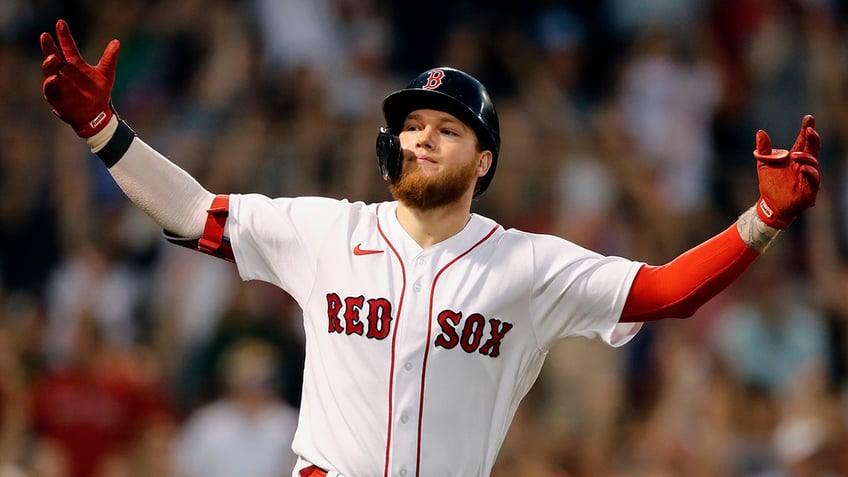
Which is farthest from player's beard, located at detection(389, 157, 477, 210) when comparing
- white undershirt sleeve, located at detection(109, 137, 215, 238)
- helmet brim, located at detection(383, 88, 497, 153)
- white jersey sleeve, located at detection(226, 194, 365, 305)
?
white undershirt sleeve, located at detection(109, 137, 215, 238)

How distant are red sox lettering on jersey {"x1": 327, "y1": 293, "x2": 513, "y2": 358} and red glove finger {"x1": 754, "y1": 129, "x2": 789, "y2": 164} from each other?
0.98 m

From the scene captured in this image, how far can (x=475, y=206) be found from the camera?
1046 cm

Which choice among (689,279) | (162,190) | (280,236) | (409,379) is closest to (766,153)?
(689,279)

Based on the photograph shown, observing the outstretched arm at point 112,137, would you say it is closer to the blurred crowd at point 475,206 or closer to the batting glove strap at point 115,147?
the batting glove strap at point 115,147

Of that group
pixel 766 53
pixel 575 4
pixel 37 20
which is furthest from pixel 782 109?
pixel 37 20

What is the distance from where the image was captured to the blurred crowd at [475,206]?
958cm

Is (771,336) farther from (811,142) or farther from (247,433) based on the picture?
(811,142)

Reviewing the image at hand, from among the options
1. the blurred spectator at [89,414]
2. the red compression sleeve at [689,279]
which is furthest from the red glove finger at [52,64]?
the blurred spectator at [89,414]

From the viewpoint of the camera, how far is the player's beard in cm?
504

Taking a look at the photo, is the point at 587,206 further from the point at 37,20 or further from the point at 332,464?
the point at 332,464

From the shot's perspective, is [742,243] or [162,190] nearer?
[742,243]

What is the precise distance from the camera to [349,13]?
40.0ft

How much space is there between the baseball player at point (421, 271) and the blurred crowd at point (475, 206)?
4.07 meters

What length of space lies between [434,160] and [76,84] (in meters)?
1.17
